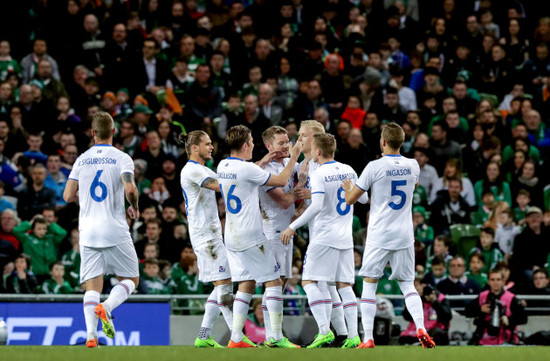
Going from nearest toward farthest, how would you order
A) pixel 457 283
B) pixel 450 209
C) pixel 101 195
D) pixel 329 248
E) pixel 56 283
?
pixel 101 195
pixel 329 248
pixel 457 283
pixel 56 283
pixel 450 209

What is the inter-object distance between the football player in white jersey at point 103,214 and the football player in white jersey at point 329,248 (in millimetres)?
2033

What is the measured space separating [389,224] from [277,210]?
159cm

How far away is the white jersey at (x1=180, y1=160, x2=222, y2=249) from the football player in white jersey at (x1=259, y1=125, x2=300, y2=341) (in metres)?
0.60

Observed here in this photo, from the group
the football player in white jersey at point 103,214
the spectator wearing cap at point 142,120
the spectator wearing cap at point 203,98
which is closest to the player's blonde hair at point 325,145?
the football player in white jersey at point 103,214

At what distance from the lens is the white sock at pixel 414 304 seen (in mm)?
11258

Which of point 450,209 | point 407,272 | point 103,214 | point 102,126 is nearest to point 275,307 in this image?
point 407,272

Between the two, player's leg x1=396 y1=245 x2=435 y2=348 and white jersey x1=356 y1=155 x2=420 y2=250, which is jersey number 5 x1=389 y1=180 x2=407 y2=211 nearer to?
white jersey x1=356 y1=155 x2=420 y2=250

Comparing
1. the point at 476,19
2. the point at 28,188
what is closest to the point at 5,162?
the point at 28,188

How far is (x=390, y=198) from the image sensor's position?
11.4 m

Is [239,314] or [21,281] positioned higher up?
[21,281]

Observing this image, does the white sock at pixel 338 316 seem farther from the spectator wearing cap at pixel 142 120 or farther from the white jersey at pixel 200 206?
the spectator wearing cap at pixel 142 120

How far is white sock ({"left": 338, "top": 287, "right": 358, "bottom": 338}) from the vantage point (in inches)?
467

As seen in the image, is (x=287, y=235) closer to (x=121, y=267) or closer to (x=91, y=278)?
(x=121, y=267)

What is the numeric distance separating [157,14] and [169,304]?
9.32 metres
